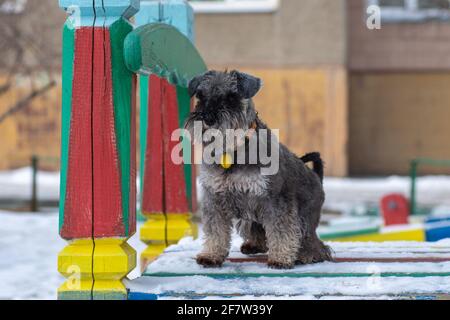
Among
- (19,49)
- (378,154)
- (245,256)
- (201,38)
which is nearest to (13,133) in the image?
(201,38)

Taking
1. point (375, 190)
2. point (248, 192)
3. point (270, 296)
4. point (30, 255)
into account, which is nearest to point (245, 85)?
point (248, 192)

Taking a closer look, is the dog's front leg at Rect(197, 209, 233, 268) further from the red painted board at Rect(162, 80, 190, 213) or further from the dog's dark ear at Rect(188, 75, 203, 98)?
the red painted board at Rect(162, 80, 190, 213)

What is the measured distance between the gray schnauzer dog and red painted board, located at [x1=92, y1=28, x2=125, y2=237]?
37 cm

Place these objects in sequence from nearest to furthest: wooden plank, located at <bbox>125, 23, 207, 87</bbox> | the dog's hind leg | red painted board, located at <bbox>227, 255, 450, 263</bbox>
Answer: wooden plank, located at <bbox>125, 23, 207, 87</bbox> < red painted board, located at <bbox>227, 255, 450, 263</bbox> < the dog's hind leg

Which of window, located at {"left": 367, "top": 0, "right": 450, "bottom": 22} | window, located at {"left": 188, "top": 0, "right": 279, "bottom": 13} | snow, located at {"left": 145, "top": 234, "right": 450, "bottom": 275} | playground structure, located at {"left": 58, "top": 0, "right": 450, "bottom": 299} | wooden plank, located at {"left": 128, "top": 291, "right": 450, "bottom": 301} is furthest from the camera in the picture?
window, located at {"left": 367, "top": 0, "right": 450, "bottom": 22}

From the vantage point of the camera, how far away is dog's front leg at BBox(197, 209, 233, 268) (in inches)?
128

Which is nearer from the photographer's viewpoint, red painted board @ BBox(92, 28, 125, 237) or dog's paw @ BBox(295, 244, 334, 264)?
red painted board @ BBox(92, 28, 125, 237)

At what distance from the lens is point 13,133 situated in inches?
650

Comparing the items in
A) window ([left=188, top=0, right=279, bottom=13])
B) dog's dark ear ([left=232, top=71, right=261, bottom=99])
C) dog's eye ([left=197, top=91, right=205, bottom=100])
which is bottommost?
dog's eye ([left=197, top=91, right=205, bottom=100])

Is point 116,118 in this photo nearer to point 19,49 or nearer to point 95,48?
point 95,48

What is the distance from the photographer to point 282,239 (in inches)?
124

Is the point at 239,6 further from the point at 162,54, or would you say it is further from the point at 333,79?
the point at 162,54

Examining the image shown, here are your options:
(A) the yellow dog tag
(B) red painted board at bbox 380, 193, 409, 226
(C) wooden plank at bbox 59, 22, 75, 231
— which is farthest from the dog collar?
(B) red painted board at bbox 380, 193, 409, 226
